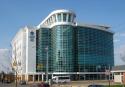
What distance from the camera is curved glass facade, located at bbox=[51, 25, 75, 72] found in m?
158

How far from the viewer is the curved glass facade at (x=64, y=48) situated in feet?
518

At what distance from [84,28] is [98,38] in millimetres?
9411

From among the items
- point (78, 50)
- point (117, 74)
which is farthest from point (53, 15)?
point (117, 74)

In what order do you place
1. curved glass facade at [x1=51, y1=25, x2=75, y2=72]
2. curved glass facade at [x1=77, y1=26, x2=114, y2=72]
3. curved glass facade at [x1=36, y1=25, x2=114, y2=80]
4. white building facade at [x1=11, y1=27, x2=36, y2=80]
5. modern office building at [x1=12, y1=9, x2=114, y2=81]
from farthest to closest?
1. white building facade at [x1=11, y1=27, x2=36, y2=80]
2. curved glass facade at [x1=77, y1=26, x2=114, y2=72]
3. modern office building at [x1=12, y1=9, x2=114, y2=81]
4. curved glass facade at [x1=36, y1=25, x2=114, y2=80]
5. curved glass facade at [x1=51, y1=25, x2=75, y2=72]

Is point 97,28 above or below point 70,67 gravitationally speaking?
above

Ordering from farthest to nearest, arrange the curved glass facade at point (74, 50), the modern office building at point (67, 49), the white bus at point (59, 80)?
the modern office building at point (67, 49) < the curved glass facade at point (74, 50) < the white bus at point (59, 80)

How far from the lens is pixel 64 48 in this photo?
158m

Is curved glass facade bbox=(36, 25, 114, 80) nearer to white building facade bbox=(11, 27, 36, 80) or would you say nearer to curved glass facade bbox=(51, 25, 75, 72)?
curved glass facade bbox=(51, 25, 75, 72)

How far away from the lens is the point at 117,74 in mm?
122375

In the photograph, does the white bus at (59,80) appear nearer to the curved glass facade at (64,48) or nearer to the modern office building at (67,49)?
the curved glass facade at (64,48)

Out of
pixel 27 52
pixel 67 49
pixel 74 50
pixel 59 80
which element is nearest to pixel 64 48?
pixel 67 49

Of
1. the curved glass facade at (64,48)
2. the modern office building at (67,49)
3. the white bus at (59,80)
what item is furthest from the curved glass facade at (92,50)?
the white bus at (59,80)

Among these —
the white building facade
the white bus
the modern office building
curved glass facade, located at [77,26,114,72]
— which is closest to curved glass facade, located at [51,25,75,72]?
the modern office building

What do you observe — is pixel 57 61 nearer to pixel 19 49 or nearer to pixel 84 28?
pixel 84 28
